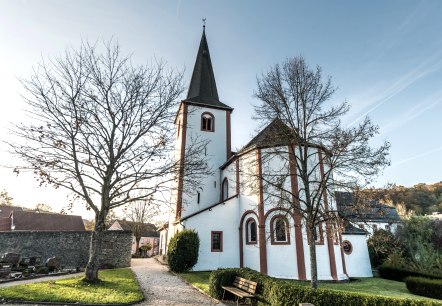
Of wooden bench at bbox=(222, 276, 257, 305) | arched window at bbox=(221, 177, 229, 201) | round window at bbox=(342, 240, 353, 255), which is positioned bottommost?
wooden bench at bbox=(222, 276, 257, 305)

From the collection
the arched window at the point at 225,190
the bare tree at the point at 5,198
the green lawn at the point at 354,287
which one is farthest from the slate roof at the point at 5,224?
the green lawn at the point at 354,287

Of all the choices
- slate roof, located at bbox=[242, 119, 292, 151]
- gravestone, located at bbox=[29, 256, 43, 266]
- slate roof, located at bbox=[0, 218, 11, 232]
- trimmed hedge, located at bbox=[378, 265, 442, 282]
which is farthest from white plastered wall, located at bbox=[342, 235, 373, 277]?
slate roof, located at bbox=[0, 218, 11, 232]

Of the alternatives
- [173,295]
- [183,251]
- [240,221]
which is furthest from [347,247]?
[173,295]

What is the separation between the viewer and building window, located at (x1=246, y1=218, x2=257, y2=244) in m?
19.6

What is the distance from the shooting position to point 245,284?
10.2 meters

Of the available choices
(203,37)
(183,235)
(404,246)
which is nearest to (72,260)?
(183,235)

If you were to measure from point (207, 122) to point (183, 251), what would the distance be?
12960mm

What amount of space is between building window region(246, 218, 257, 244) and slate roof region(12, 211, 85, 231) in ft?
103

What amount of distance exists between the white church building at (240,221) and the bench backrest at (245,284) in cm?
376

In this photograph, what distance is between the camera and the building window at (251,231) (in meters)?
19.6

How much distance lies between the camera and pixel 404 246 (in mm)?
27016

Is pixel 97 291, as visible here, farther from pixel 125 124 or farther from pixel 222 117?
pixel 222 117

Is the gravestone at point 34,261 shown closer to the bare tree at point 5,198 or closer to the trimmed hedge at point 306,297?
the trimmed hedge at point 306,297

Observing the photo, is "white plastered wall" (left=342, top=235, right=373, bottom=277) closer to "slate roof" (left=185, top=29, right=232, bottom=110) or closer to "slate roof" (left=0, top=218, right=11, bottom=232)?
"slate roof" (left=185, top=29, right=232, bottom=110)
